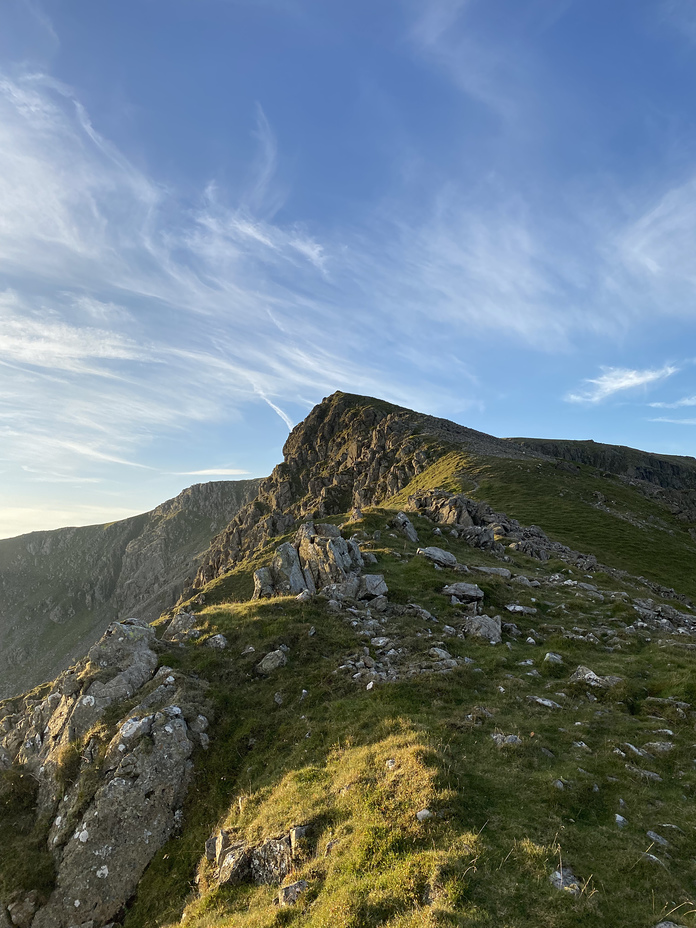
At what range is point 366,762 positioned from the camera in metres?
13.8

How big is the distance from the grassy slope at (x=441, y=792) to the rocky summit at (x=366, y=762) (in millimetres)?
66

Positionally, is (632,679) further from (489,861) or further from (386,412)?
(386,412)

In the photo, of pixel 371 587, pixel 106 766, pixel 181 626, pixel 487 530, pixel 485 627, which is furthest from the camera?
pixel 487 530

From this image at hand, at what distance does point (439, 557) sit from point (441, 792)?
25.9m

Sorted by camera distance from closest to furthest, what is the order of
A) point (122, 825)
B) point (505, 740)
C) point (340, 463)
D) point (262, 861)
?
point (262, 861) < point (505, 740) < point (122, 825) < point (340, 463)

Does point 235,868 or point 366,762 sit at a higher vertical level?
point 366,762

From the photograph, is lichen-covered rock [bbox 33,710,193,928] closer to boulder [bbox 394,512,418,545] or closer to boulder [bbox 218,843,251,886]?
boulder [bbox 218,843,251,886]

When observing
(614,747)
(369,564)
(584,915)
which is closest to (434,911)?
(584,915)

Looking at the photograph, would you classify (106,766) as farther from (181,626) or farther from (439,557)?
(439,557)

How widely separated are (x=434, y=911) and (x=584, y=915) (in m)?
2.74

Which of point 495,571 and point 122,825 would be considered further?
Answer: point 495,571

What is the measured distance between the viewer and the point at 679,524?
269 feet

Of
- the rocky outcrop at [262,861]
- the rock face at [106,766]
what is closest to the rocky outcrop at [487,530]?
the rock face at [106,766]

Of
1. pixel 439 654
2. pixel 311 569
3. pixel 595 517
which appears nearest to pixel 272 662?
pixel 439 654
